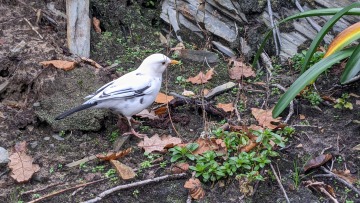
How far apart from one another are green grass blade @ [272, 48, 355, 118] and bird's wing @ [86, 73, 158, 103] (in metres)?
1.11

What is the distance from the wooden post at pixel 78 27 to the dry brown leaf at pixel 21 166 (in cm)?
168

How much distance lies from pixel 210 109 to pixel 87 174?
1323 millimetres

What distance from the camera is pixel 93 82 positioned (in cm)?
562

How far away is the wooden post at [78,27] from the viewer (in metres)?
6.21

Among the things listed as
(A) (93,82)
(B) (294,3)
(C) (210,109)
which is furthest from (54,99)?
(B) (294,3)

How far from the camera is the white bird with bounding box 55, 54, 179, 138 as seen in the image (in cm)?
493

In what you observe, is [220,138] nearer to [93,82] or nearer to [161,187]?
[161,187]

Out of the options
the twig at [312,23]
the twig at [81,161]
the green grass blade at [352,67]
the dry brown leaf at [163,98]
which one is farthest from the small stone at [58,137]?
the twig at [312,23]

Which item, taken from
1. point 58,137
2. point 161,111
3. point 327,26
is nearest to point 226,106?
point 161,111

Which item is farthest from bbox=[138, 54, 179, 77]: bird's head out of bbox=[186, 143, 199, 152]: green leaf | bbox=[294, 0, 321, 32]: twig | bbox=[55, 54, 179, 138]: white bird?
bbox=[294, 0, 321, 32]: twig

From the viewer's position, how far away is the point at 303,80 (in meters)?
4.76

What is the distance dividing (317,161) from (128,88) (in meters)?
1.66

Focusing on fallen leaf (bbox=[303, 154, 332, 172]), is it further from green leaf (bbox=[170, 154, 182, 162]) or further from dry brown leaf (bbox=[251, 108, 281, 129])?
green leaf (bbox=[170, 154, 182, 162])

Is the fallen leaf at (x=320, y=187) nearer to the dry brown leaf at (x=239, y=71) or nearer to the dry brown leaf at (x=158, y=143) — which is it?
the dry brown leaf at (x=158, y=143)
